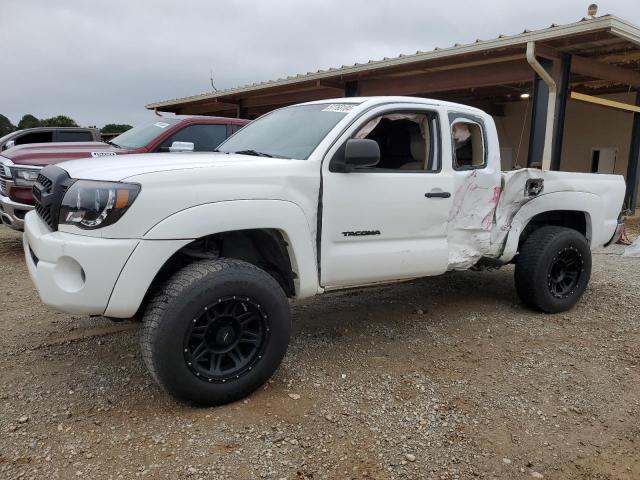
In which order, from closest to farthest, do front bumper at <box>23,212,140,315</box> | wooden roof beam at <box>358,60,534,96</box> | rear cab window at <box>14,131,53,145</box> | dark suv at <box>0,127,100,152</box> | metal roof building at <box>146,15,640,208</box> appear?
front bumper at <box>23,212,140,315</box>
metal roof building at <box>146,15,640,208</box>
wooden roof beam at <box>358,60,534,96</box>
dark suv at <box>0,127,100,152</box>
rear cab window at <box>14,131,53,145</box>

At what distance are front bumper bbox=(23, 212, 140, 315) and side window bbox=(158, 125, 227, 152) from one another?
420cm

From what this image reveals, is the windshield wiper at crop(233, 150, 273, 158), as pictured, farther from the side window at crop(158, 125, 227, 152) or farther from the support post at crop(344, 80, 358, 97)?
the support post at crop(344, 80, 358, 97)

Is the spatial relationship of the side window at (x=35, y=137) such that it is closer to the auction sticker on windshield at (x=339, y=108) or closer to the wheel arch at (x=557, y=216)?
the auction sticker on windshield at (x=339, y=108)

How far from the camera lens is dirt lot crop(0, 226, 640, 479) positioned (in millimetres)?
2508

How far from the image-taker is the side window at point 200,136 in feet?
22.2

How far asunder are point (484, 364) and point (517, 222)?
1.49m

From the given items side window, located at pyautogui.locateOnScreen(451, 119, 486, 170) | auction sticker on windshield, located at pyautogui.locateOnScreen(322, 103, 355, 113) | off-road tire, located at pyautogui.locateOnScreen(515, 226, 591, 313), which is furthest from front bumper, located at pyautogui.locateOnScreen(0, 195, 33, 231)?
off-road tire, located at pyautogui.locateOnScreen(515, 226, 591, 313)

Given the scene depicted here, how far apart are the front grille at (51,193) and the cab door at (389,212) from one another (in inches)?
60.5

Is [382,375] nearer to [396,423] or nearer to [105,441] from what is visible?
[396,423]

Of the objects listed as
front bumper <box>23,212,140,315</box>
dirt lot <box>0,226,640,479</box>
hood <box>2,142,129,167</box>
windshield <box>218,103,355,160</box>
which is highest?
windshield <box>218,103,355,160</box>

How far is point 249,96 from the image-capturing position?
15.7 meters

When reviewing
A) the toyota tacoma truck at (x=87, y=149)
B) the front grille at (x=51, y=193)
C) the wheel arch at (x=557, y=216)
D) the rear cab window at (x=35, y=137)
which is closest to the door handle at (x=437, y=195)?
the wheel arch at (x=557, y=216)

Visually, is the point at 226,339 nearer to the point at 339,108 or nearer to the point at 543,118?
the point at 339,108

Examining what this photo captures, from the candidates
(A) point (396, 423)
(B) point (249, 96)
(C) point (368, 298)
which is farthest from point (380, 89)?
(A) point (396, 423)
